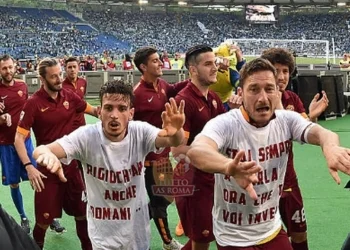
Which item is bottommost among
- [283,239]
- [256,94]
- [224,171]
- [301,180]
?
[301,180]

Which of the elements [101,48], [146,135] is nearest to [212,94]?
[146,135]

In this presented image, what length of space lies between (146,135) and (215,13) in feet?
225

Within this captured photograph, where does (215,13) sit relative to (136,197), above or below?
above

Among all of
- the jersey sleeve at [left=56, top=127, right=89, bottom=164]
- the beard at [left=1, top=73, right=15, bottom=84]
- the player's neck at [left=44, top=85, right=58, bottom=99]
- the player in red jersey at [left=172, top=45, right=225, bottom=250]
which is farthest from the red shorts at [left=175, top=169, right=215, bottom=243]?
the beard at [left=1, top=73, right=15, bottom=84]

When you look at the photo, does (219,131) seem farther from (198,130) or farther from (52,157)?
(198,130)

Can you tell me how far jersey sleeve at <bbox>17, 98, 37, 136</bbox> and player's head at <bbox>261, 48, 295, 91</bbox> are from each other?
243 cm

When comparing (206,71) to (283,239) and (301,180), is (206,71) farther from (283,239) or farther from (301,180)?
(301,180)

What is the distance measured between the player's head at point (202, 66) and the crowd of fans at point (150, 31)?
163 feet

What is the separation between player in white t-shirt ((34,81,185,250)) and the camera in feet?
13.2

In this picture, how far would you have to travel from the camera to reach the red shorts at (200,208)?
4996mm

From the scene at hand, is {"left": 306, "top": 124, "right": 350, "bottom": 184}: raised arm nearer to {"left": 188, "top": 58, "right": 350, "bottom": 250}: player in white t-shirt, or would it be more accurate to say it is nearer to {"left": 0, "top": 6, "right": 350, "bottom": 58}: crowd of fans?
{"left": 188, "top": 58, "right": 350, "bottom": 250}: player in white t-shirt

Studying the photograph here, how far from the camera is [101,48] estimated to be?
5997 cm

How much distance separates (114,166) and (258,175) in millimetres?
1066

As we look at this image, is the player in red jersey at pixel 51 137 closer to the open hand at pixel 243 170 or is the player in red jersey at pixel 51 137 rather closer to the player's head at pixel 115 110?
the player's head at pixel 115 110
